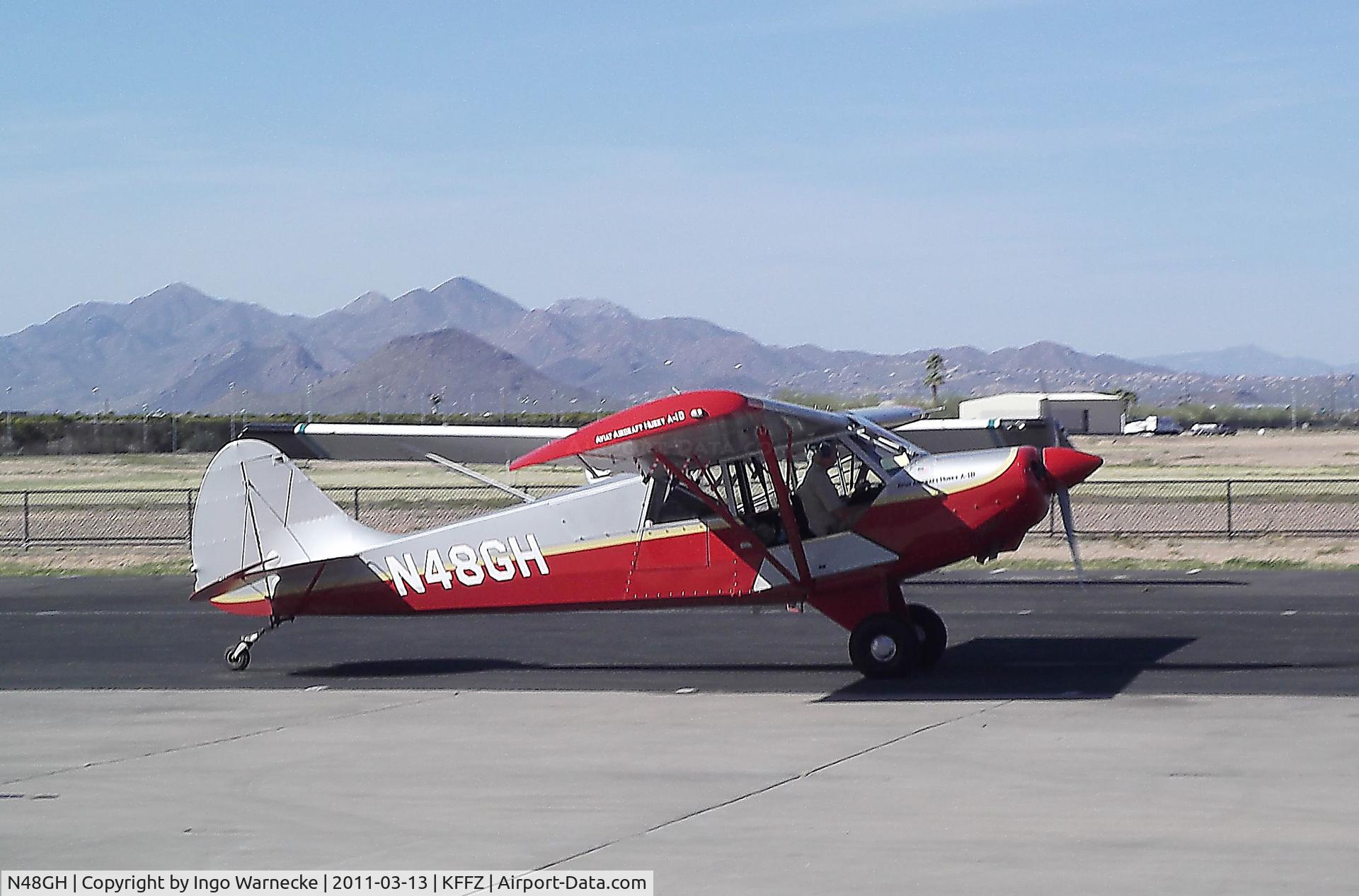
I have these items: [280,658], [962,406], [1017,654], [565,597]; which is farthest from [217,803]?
[962,406]

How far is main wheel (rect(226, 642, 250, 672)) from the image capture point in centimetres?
1574

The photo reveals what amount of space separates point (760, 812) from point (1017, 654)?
737 centimetres

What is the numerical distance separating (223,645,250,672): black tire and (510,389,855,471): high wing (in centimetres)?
442

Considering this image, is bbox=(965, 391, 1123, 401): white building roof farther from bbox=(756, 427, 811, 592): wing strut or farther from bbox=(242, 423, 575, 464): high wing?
bbox=(756, 427, 811, 592): wing strut

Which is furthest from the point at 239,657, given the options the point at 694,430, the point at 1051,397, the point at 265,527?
the point at 1051,397

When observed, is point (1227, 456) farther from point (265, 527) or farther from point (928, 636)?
point (265, 527)

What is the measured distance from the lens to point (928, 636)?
48.5 ft

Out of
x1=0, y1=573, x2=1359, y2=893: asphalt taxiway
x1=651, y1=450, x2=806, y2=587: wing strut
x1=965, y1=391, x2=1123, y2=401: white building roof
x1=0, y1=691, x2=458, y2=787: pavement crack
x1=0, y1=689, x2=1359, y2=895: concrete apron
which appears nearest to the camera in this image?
x1=0, y1=689, x2=1359, y2=895: concrete apron

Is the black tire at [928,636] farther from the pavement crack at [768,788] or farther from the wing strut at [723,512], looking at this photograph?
the pavement crack at [768,788]

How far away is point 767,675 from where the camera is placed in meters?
14.8

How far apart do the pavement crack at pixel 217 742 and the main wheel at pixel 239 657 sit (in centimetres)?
290
